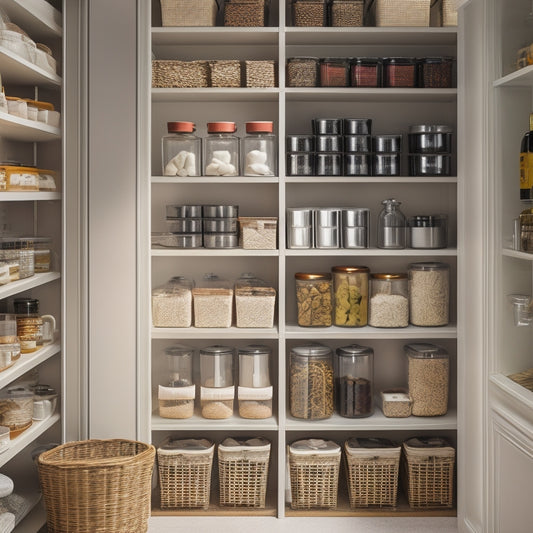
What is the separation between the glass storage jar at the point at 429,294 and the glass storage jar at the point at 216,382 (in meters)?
0.89

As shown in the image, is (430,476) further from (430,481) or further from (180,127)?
(180,127)

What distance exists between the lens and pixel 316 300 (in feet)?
11.8

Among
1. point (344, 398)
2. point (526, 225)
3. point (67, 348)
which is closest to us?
point (526, 225)

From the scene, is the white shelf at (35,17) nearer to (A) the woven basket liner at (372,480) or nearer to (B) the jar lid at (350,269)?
(B) the jar lid at (350,269)

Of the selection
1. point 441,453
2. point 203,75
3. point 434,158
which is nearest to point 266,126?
point 203,75

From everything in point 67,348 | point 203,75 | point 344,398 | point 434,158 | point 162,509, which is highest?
point 203,75

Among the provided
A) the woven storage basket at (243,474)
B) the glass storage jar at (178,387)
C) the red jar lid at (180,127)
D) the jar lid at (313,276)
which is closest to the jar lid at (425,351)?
the jar lid at (313,276)

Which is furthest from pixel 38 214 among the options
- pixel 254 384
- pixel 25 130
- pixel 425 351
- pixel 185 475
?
pixel 425 351

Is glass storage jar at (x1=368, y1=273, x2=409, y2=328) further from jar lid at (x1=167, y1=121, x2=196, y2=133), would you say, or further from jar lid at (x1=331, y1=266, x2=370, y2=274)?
jar lid at (x1=167, y1=121, x2=196, y2=133)

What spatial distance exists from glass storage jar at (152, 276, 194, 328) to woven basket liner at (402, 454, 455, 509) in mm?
1219

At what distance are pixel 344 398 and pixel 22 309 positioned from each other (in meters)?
1.49

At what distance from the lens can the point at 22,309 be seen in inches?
122

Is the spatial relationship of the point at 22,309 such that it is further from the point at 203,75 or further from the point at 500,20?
the point at 500,20

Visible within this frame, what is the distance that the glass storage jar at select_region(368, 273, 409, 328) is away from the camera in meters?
3.59
